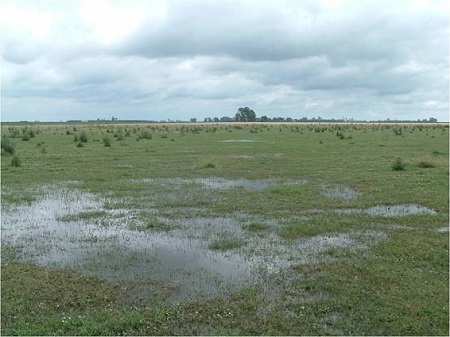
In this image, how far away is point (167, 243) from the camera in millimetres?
10883

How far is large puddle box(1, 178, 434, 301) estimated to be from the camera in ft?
28.8

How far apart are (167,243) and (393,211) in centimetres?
775

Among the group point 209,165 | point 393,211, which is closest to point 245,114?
point 209,165

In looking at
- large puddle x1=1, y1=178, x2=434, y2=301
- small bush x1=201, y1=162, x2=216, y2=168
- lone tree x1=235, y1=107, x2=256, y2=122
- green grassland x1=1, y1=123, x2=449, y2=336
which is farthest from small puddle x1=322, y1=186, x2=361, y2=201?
lone tree x1=235, y1=107, x2=256, y2=122

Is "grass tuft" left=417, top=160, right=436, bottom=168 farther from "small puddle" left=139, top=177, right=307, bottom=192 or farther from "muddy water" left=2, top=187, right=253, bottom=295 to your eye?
"muddy water" left=2, top=187, right=253, bottom=295

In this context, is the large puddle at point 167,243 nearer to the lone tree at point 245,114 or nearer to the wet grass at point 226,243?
the wet grass at point 226,243

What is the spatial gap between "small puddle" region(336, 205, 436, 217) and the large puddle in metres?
0.03

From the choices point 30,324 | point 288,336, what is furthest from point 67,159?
point 288,336

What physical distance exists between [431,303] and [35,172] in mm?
21232

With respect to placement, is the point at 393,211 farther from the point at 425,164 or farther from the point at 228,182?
the point at 425,164

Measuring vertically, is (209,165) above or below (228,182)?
above

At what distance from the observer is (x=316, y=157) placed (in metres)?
30.1

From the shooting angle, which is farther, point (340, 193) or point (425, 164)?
point (425, 164)

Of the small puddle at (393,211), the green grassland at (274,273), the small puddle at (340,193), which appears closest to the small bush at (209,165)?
the green grassland at (274,273)
